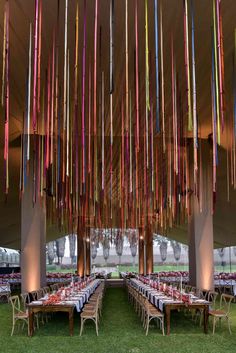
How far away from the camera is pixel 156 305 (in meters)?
9.04

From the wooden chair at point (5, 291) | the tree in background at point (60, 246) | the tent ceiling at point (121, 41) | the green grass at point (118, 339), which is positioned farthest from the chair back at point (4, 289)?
the tree in background at point (60, 246)

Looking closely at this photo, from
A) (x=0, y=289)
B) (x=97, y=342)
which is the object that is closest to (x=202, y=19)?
(x=97, y=342)

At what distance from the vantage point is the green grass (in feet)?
21.6

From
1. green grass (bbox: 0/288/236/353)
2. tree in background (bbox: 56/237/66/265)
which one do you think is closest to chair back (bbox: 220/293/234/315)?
green grass (bbox: 0/288/236/353)

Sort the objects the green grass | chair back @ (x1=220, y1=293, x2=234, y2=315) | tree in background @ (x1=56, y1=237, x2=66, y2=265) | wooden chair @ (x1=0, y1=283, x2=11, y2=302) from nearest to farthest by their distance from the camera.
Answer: the green grass < chair back @ (x1=220, y1=293, x2=234, y2=315) < wooden chair @ (x1=0, y1=283, x2=11, y2=302) < tree in background @ (x1=56, y1=237, x2=66, y2=265)

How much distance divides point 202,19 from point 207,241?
7615 millimetres

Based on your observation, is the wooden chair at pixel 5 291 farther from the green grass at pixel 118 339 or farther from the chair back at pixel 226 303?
the chair back at pixel 226 303

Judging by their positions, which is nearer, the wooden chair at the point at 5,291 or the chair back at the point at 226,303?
the chair back at the point at 226,303

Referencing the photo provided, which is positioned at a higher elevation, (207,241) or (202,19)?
(202,19)

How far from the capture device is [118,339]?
24.1ft

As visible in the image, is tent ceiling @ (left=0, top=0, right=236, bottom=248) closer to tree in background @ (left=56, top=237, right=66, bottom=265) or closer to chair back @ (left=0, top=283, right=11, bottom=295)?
chair back @ (left=0, top=283, right=11, bottom=295)

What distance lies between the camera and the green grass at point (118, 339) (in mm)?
6590

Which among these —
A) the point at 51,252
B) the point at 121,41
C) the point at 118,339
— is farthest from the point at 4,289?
the point at 51,252

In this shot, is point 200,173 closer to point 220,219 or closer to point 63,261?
point 220,219
